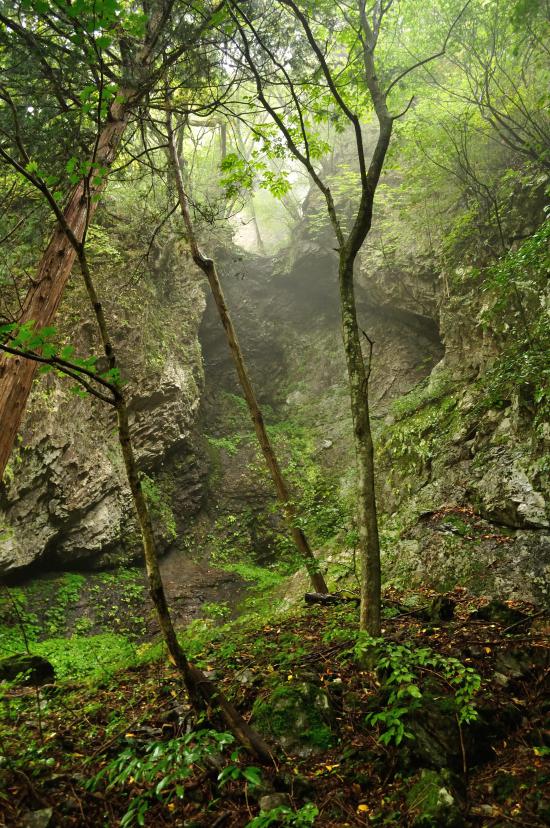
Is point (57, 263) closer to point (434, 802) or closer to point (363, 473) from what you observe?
point (363, 473)

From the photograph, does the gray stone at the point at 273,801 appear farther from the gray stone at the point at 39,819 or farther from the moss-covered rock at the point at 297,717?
the gray stone at the point at 39,819

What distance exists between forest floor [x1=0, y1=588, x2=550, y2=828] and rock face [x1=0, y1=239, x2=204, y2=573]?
14.6 feet

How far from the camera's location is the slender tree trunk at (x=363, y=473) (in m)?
3.60

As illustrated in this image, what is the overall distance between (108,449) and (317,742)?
786cm

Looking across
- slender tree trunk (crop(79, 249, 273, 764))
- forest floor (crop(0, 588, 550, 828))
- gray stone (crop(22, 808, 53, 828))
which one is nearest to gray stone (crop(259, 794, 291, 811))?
forest floor (crop(0, 588, 550, 828))

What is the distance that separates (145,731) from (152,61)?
7.53m

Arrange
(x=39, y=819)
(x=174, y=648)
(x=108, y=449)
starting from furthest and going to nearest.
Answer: (x=108, y=449) → (x=174, y=648) → (x=39, y=819)

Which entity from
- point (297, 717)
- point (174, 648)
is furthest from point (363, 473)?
point (174, 648)

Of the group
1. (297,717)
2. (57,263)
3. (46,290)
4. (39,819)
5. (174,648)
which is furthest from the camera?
(57,263)

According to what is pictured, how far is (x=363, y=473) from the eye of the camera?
380cm

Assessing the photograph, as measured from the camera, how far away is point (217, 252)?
16.6 m

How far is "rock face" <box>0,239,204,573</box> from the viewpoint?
25.4 ft

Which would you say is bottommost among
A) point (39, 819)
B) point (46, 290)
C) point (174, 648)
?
point (39, 819)

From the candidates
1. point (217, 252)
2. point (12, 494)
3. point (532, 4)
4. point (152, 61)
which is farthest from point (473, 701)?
point (217, 252)
